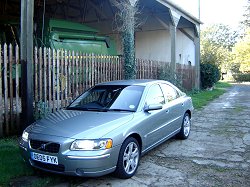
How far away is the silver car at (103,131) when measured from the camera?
14.0 ft

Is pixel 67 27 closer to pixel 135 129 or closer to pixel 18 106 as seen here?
pixel 18 106

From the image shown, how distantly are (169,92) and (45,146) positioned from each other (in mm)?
3306

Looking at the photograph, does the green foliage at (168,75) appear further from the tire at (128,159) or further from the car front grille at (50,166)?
the car front grille at (50,166)

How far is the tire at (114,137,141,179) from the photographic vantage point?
15.1 feet

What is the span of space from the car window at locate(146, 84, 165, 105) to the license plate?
2.08 meters

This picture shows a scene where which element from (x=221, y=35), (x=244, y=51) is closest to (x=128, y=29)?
(x=244, y=51)

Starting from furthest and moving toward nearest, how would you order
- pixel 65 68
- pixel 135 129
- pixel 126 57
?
pixel 126 57
pixel 65 68
pixel 135 129

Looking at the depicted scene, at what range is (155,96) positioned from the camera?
611 cm

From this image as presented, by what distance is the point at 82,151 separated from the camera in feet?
13.9

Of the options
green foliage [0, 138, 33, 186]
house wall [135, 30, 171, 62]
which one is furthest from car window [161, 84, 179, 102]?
house wall [135, 30, 171, 62]

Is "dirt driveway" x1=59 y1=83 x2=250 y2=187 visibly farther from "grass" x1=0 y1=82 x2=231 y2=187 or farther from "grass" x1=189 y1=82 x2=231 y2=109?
"grass" x1=189 y1=82 x2=231 y2=109

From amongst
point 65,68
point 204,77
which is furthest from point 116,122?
point 204,77

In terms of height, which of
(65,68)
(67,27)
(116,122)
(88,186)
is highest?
(67,27)

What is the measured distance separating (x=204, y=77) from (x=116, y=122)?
1958 centimetres
